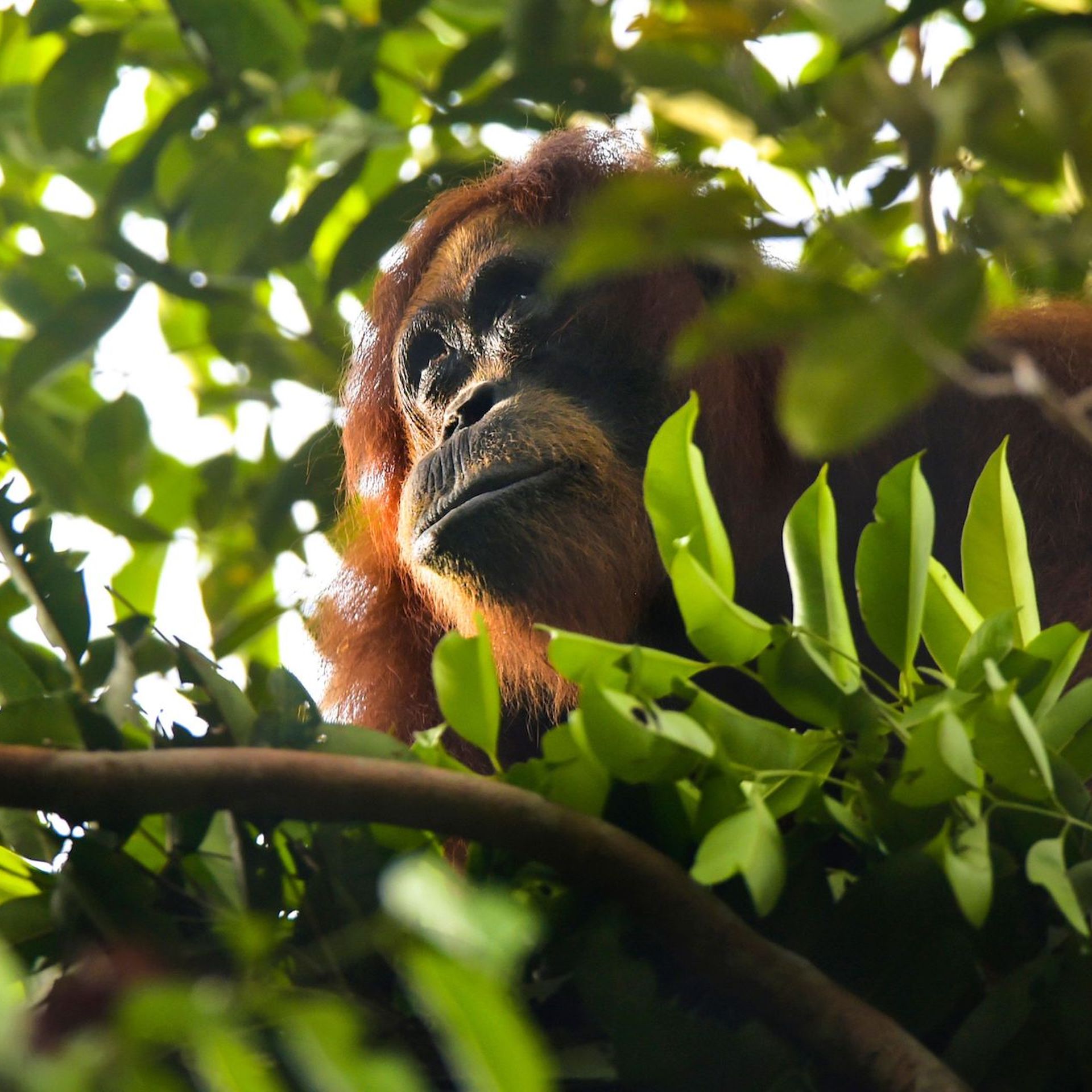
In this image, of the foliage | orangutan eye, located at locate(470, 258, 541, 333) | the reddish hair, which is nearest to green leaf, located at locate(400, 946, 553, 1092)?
the foliage

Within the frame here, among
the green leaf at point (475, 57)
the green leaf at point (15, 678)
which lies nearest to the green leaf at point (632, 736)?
the green leaf at point (15, 678)

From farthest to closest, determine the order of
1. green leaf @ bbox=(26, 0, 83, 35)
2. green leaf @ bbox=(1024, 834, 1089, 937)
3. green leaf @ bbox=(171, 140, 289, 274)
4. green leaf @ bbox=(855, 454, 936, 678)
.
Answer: green leaf @ bbox=(171, 140, 289, 274), green leaf @ bbox=(26, 0, 83, 35), green leaf @ bbox=(855, 454, 936, 678), green leaf @ bbox=(1024, 834, 1089, 937)

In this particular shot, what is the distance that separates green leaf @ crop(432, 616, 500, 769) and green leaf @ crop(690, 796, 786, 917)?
235 mm

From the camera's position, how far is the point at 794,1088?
121cm

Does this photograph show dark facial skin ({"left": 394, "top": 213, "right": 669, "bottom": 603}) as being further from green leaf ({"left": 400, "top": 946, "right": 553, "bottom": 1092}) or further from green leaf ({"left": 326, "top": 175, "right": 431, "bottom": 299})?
green leaf ({"left": 400, "top": 946, "right": 553, "bottom": 1092})

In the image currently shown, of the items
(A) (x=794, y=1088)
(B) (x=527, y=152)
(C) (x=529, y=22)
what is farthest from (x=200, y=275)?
(A) (x=794, y=1088)

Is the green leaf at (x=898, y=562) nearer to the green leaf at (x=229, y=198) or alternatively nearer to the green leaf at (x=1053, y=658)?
the green leaf at (x=1053, y=658)

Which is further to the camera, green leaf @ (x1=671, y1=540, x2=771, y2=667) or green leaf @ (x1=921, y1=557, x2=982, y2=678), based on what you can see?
green leaf @ (x1=921, y1=557, x2=982, y2=678)

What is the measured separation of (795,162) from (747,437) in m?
1.21

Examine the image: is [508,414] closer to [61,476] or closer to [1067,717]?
[61,476]

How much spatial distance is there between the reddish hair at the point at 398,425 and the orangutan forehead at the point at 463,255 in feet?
0.09

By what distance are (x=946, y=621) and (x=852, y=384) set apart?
0.73m

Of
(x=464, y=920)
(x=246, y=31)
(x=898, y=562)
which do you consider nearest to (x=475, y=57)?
(x=246, y=31)

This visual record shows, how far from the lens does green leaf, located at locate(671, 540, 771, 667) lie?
4.24ft
